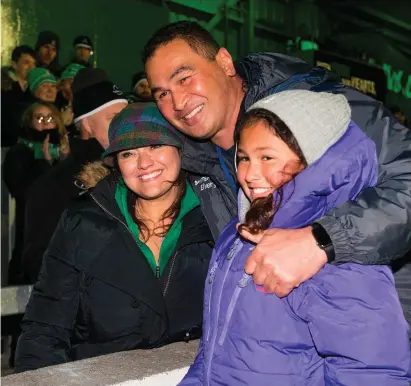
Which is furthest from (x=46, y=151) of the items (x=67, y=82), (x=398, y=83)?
(x=398, y=83)

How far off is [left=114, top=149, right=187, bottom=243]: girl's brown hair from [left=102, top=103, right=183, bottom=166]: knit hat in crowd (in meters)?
0.16

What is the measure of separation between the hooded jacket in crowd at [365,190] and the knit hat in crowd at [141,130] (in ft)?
0.37

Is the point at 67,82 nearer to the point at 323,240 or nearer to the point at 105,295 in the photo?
the point at 105,295

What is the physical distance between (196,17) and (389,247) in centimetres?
978

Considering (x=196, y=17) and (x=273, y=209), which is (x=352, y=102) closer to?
(x=273, y=209)

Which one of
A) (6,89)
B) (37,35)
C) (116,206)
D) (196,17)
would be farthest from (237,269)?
(196,17)

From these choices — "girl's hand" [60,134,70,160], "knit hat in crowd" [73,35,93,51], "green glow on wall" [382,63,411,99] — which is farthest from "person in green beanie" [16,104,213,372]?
"green glow on wall" [382,63,411,99]

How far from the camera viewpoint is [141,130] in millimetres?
2666

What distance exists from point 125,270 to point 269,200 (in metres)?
0.96

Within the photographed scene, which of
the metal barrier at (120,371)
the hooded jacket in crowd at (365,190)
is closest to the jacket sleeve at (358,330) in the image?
the hooded jacket in crowd at (365,190)

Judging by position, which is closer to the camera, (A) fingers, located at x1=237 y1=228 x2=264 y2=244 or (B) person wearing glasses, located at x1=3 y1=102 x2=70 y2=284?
(A) fingers, located at x1=237 y1=228 x2=264 y2=244

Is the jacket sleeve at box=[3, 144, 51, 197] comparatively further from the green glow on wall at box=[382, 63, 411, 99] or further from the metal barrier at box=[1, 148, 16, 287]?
the green glow on wall at box=[382, 63, 411, 99]

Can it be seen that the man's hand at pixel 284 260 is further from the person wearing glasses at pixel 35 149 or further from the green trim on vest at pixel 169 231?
the person wearing glasses at pixel 35 149

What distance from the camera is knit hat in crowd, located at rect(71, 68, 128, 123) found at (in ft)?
13.3
